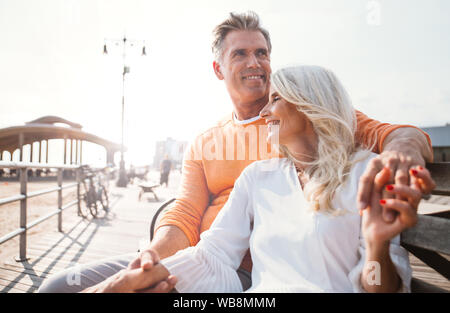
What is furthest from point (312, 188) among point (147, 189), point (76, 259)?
point (147, 189)

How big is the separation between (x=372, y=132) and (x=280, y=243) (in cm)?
66

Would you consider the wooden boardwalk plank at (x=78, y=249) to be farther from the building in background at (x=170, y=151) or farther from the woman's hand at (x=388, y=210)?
the building in background at (x=170, y=151)

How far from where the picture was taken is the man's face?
1.89 metres

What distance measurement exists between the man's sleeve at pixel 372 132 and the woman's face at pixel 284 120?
0.26 meters

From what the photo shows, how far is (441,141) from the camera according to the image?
3206cm

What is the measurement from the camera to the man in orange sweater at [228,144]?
1342mm

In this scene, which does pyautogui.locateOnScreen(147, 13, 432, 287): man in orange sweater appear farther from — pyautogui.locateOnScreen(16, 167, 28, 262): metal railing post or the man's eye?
pyautogui.locateOnScreen(16, 167, 28, 262): metal railing post

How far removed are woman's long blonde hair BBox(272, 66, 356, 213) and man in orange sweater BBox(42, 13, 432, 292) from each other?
13 centimetres

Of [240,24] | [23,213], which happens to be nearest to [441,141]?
[240,24]

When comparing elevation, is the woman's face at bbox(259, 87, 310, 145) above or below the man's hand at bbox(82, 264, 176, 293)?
above

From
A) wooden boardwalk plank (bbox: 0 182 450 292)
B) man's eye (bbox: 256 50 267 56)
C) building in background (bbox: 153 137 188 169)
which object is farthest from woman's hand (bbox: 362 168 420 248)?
building in background (bbox: 153 137 188 169)

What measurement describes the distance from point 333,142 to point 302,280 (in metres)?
0.63

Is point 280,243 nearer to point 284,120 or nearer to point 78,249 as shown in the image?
point 284,120
